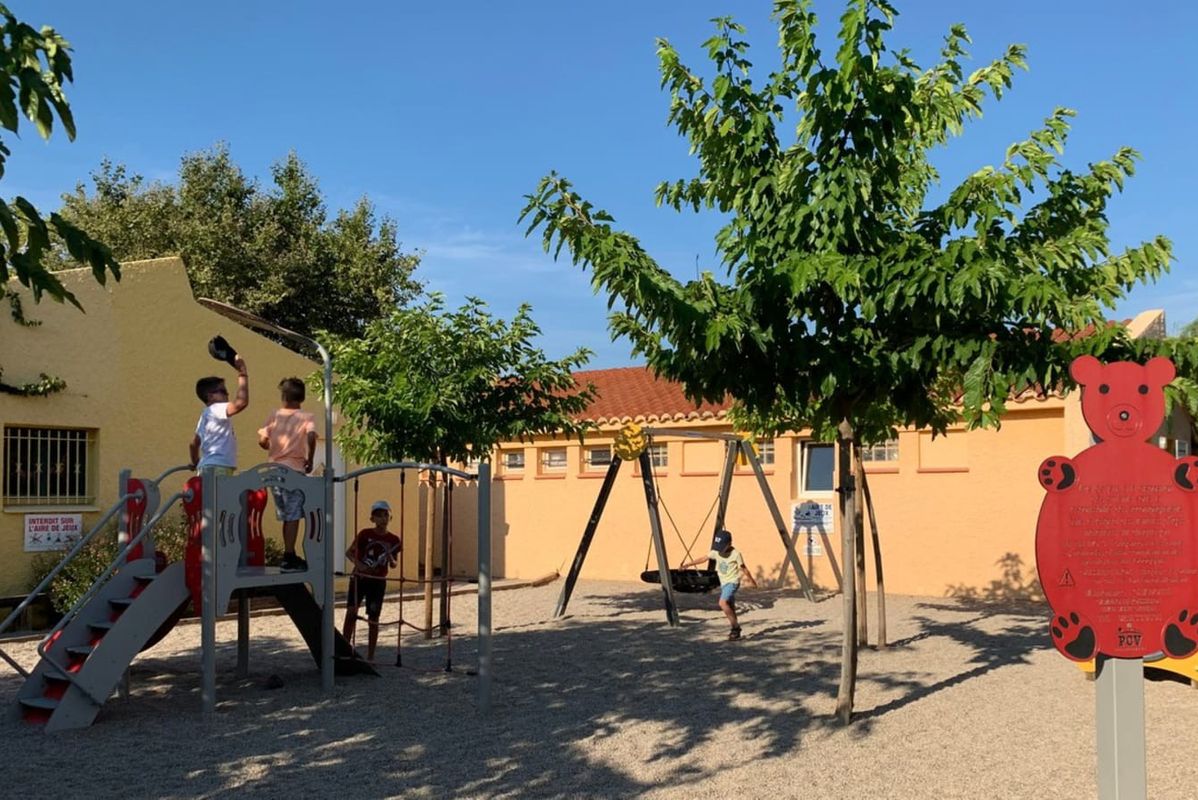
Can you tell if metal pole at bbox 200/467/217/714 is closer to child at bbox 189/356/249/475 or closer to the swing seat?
child at bbox 189/356/249/475

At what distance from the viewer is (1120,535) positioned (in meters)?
5.13

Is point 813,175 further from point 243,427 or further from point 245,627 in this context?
point 243,427

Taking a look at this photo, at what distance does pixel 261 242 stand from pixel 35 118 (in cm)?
2440

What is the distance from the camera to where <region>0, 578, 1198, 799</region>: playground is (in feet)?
22.7

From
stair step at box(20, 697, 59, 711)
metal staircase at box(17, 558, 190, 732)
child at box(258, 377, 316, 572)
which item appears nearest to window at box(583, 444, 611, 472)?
child at box(258, 377, 316, 572)

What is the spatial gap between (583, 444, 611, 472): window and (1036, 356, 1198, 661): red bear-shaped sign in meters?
17.3

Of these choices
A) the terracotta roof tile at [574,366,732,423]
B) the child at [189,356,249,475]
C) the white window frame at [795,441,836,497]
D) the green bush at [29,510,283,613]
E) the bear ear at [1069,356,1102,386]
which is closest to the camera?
the bear ear at [1069,356,1102,386]

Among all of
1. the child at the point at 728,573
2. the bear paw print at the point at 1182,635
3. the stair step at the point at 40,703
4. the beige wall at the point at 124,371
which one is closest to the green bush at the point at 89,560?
the beige wall at the point at 124,371

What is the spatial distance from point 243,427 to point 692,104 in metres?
11.6

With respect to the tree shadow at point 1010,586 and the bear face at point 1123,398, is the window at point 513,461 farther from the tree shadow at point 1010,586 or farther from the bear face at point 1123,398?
the bear face at point 1123,398

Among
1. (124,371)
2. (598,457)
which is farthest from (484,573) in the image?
(598,457)

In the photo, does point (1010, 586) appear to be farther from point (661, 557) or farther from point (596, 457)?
point (596, 457)

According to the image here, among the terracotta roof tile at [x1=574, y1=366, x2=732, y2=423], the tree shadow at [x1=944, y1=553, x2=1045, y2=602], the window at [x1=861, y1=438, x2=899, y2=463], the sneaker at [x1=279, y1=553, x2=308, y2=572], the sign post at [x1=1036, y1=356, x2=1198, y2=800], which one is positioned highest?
the terracotta roof tile at [x1=574, y1=366, x2=732, y2=423]

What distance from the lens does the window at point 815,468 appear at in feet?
63.4
